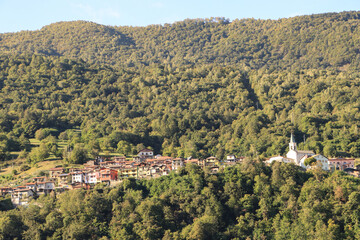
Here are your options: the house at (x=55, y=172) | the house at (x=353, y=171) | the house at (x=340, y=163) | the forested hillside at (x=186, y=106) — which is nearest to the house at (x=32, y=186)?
the house at (x=55, y=172)

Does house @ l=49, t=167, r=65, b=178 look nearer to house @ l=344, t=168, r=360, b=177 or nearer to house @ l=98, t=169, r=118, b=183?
house @ l=98, t=169, r=118, b=183

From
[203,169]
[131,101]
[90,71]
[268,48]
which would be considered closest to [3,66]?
[90,71]

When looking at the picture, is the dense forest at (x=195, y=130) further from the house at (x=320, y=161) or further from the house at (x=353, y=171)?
the house at (x=353, y=171)

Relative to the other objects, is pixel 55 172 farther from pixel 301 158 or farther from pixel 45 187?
pixel 301 158

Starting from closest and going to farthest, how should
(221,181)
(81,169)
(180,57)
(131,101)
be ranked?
(221,181)
(81,169)
(131,101)
(180,57)

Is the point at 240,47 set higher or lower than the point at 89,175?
higher

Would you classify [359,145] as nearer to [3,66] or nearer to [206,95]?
[206,95]

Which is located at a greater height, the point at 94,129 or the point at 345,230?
the point at 94,129

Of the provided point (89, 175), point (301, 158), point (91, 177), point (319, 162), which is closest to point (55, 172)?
point (89, 175)
